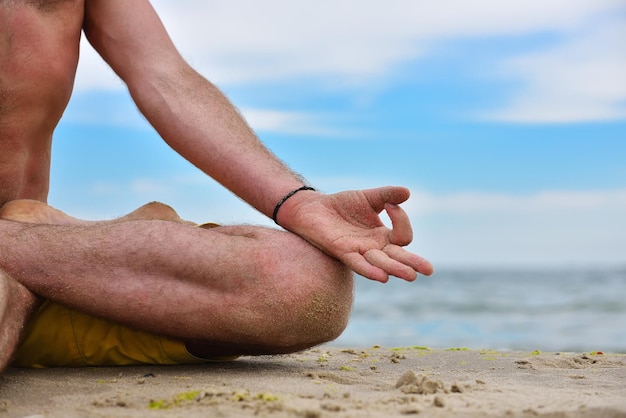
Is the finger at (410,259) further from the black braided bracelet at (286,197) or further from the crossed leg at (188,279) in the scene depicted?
the black braided bracelet at (286,197)

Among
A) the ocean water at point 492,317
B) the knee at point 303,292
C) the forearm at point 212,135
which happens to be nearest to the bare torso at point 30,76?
the forearm at point 212,135

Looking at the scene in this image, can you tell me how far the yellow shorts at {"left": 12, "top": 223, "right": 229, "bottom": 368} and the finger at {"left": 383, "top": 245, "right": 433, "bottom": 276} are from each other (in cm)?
59

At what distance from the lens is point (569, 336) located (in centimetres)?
751

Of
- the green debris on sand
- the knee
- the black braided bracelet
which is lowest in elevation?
the green debris on sand

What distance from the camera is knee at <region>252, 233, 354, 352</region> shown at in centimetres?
180

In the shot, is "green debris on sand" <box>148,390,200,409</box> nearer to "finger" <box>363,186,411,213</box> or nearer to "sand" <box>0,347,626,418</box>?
"sand" <box>0,347,626,418</box>

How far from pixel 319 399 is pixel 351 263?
38cm

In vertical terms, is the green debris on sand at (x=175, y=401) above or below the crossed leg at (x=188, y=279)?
below

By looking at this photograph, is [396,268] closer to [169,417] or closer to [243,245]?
[243,245]

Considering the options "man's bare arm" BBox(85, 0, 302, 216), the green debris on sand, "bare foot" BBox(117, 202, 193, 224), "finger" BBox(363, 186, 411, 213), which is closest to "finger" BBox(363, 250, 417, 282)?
→ "finger" BBox(363, 186, 411, 213)

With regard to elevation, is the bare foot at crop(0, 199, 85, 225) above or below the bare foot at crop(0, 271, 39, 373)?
above

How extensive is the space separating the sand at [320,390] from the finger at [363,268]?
0.22m

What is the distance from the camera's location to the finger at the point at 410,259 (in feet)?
5.57

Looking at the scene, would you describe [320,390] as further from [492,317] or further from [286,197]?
[492,317]
